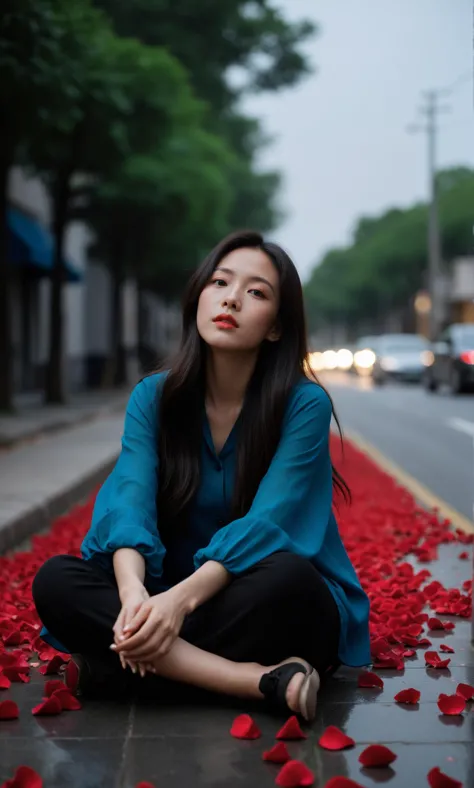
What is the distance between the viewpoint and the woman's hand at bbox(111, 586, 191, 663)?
303cm

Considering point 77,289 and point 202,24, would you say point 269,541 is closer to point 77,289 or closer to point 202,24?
point 202,24

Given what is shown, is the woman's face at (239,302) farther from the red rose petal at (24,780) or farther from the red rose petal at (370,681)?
the red rose petal at (24,780)

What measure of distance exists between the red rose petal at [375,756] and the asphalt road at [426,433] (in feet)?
17.4

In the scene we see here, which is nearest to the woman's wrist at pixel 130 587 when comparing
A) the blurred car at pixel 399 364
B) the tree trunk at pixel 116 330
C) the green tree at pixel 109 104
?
the green tree at pixel 109 104

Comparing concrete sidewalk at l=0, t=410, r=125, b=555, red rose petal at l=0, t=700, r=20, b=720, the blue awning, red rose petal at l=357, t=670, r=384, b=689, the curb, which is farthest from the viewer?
the blue awning

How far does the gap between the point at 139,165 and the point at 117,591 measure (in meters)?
18.0

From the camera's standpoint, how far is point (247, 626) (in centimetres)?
330

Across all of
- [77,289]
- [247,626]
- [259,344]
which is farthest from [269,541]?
[77,289]

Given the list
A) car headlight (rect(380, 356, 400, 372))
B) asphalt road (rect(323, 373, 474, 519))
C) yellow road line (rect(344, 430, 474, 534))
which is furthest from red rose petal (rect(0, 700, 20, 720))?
car headlight (rect(380, 356, 400, 372))

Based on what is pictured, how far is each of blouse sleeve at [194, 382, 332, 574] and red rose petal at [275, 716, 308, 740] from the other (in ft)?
1.68

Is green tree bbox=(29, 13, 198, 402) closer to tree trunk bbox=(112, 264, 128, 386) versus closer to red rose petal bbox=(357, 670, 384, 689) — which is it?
tree trunk bbox=(112, 264, 128, 386)

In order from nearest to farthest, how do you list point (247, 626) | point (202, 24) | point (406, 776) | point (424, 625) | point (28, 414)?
point (406, 776)
point (247, 626)
point (424, 625)
point (28, 414)
point (202, 24)

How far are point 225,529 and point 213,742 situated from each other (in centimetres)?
66

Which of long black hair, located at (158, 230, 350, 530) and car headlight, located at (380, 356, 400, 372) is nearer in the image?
long black hair, located at (158, 230, 350, 530)
